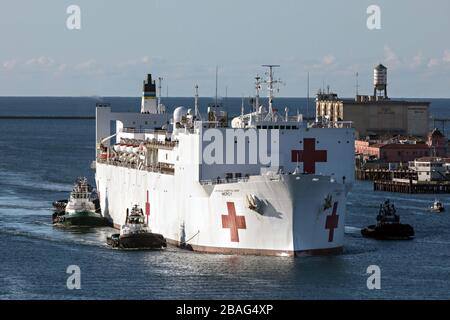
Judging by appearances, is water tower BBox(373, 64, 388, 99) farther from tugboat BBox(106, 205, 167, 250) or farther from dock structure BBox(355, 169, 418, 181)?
tugboat BBox(106, 205, 167, 250)

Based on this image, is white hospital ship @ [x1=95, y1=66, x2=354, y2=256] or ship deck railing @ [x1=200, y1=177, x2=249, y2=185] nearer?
white hospital ship @ [x1=95, y1=66, x2=354, y2=256]

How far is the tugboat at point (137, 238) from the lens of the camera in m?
47.7

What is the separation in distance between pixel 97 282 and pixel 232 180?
594 cm

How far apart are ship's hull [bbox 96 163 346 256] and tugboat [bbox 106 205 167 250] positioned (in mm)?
778

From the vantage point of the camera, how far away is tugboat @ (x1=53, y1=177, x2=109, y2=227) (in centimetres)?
5600

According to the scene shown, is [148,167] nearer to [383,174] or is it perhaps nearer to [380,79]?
[383,174]

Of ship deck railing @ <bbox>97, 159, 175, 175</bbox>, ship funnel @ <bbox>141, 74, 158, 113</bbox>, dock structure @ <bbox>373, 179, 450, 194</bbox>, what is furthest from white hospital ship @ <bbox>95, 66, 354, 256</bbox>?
dock structure @ <bbox>373, 179, 450, 194</bbox>

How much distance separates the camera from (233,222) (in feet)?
146

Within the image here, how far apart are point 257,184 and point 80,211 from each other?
14.6 metres

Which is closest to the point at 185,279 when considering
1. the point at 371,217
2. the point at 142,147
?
the point at 142,147

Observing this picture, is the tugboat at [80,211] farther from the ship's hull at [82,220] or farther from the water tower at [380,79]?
the water tower at [380,79]

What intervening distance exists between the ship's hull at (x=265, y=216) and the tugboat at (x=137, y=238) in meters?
0.78

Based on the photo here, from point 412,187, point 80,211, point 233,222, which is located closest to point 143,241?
point 233,222
